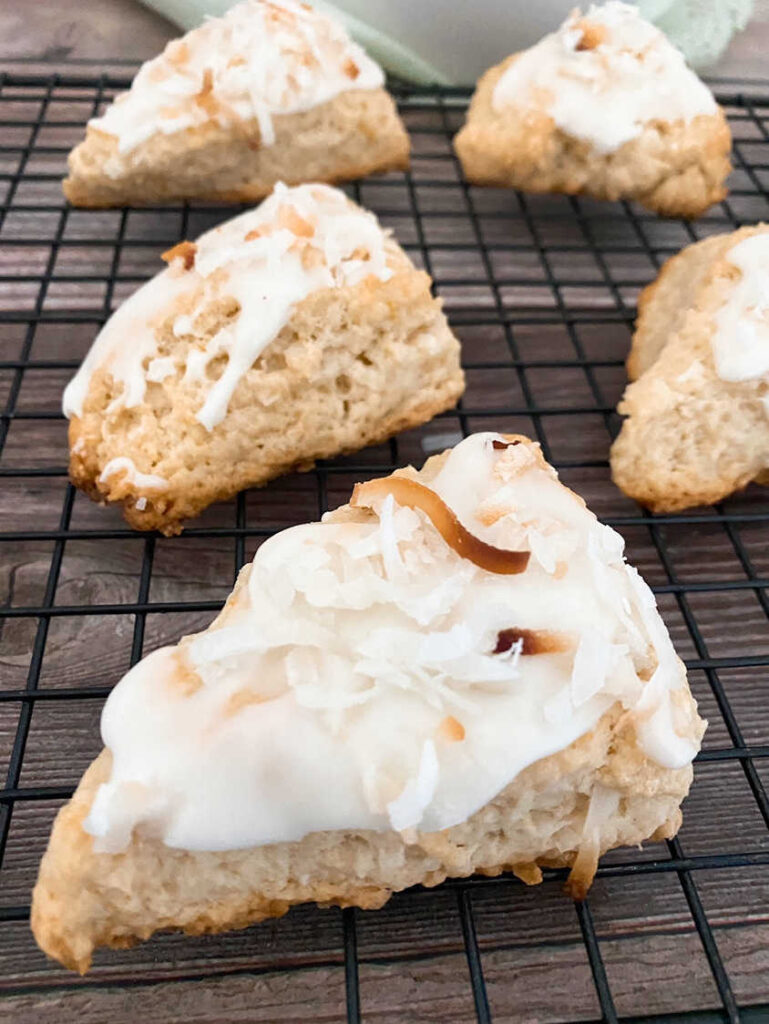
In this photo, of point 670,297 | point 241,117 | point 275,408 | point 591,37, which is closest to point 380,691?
point 275,408

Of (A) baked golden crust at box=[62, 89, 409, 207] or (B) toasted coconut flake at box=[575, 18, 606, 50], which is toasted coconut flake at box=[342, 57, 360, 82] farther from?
(B) toasted coconut flake at box=[575, 18, 606, 50]

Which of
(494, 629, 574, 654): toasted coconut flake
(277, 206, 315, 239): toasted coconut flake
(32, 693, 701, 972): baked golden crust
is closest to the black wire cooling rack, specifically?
(32, 693, 701, 972): baked golden crust

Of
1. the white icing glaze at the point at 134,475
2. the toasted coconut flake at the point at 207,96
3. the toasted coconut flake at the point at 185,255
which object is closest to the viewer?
the white icing glaze at the point at 134,475

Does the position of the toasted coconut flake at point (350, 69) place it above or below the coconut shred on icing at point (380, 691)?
above

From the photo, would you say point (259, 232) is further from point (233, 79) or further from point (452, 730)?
point (452, 730)

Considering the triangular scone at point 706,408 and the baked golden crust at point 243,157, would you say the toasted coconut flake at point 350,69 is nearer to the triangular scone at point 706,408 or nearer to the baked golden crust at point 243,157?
the baked golden crust at point 243,157

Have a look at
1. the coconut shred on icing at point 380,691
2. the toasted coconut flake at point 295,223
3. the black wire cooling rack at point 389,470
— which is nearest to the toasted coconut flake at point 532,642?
the coconut shred on icing at point 380,691

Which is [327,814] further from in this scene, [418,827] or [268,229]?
[268,229]

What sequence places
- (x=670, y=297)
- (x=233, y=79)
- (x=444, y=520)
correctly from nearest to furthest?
(x=444, y=520) < (x=670, y=297) < (x=233, y=79)

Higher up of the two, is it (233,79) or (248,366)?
(233,79)
